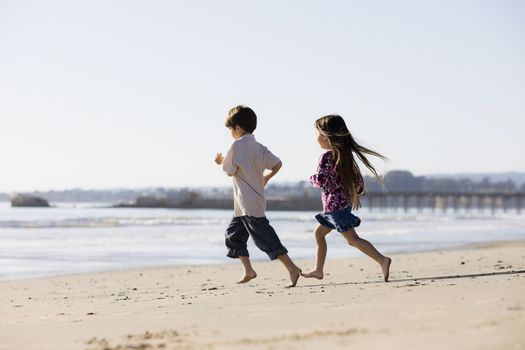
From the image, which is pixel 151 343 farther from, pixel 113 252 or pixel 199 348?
pixel 113 252

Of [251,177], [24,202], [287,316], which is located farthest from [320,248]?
[24,202]

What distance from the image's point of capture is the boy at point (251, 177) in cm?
699

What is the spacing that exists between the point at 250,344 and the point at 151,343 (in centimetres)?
60

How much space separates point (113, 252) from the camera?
1558cm

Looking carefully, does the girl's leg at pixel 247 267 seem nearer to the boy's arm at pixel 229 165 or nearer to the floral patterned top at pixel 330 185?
the boy's arm at pixel 229 165

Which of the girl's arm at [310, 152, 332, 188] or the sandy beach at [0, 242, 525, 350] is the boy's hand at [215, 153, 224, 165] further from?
the sandy beach at [0, 242, 525, 350]

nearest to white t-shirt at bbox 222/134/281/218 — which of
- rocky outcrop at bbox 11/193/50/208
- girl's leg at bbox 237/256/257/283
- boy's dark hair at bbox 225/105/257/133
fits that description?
boy's dark hair at bbox 225/105/257/133

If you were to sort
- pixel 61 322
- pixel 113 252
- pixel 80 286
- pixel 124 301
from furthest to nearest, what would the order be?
1. pixel 113 252
2. pixel 80 286
3. pixel 124 301
4. pixel 61 322

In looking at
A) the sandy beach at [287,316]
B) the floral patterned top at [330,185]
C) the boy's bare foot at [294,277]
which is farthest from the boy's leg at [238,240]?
the floral patterned top at [330,185]

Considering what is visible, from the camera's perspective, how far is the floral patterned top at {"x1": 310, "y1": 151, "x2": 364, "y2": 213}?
6.84 meters

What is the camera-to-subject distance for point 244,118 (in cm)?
716

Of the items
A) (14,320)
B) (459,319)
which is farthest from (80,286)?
(459,319)

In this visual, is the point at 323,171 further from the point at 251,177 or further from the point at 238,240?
the point at 238,240

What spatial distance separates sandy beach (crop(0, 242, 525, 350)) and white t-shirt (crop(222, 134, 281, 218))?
2.26 ft
